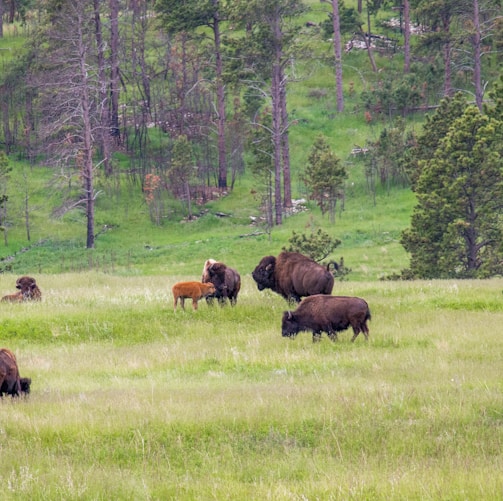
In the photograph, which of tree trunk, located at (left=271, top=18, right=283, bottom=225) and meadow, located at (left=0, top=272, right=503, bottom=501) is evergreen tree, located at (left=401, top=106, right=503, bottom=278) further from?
tree trunk, located at (left=271, top=18, right=283, bottom=225)

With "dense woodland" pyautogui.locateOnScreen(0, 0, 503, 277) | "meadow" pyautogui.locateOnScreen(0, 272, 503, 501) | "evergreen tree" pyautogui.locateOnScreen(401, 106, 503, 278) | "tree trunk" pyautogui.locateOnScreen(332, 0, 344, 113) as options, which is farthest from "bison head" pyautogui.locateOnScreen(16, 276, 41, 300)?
"tree trunk" pyautogui.locateOnScreen(332, 0, 344, 113)

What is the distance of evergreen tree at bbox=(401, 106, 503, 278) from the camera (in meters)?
27.0

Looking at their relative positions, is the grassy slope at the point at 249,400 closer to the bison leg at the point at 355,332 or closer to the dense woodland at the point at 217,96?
the bison leg at the point at 355,332

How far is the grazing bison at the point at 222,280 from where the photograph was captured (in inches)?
739

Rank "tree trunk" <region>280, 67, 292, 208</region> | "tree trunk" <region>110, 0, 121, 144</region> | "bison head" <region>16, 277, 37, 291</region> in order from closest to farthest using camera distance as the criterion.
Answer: "bison head" <region>16, 277, 37, 291</region> → "tree trunk" <region>280, 67, 292, 208</region> → "tree trunk" <region>110, 0, 121, 144</region>

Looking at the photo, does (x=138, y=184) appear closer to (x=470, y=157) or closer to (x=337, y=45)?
(x=337, y=45)

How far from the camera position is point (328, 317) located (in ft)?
51.0

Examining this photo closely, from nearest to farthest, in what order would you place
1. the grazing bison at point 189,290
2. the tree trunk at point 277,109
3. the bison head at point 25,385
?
the bison head at point 25,385, the grazing bison at point 189,290, the tree trunk at point 277,109

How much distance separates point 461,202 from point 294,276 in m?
10.2

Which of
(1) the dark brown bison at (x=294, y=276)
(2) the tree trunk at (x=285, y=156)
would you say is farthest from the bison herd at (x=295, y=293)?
(2) the tree trunk at (x=285, y=156)

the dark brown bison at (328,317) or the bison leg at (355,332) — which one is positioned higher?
the dark brown bison at (328,317)

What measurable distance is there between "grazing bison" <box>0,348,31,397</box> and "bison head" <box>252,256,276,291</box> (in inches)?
317

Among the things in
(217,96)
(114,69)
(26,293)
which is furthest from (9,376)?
(217,96)

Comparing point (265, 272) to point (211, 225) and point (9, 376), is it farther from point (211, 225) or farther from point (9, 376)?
point (211, 225)
